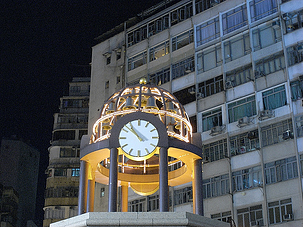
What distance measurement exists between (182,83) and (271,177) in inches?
512

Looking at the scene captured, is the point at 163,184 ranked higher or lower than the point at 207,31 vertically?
lower

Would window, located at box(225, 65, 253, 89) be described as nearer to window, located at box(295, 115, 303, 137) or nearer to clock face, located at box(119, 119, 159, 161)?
window, located at box(295, 115, 303, 137)

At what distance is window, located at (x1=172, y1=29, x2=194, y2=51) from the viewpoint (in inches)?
1789

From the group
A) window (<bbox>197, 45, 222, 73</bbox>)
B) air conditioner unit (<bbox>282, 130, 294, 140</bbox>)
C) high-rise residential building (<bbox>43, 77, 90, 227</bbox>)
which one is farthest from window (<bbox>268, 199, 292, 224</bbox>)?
high-rise residential building (<bbox>43, 77, 90, 227</bbox>)

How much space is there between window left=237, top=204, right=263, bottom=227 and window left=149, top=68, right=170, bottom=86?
15.1 meters

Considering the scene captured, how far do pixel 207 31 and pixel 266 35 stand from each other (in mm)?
6291

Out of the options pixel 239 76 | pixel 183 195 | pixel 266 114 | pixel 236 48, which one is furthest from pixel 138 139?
pixel 236 48

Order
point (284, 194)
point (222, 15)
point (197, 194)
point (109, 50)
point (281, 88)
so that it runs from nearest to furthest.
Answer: point (197, 194) < point (284, 194) < point (281, 88) < point (222, 15) < point (109, 50)

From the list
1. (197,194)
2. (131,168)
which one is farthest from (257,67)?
(197,194)

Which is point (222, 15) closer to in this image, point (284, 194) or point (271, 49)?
point (271, 49)

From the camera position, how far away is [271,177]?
35.3m

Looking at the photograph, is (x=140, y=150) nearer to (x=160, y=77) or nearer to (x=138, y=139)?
(x=138, y=139)

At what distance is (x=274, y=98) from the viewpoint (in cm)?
3722

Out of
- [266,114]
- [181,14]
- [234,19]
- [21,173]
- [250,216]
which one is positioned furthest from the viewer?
[21,173]
